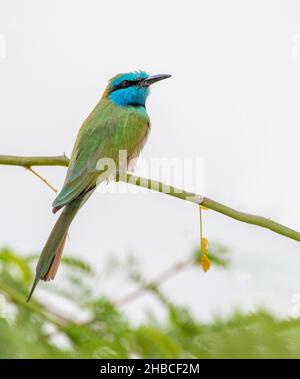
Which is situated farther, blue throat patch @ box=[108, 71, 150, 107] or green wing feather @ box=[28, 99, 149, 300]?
blue throat patch @ box=[108, 71, 150, 107]

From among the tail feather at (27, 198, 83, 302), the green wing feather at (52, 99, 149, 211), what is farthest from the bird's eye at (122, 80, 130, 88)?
the tail feather at (27, 198, 83, 302)

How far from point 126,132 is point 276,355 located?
2435 mm

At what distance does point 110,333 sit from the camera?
1089mm

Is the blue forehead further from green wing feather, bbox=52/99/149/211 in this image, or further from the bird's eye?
green wing feather, bbox=52/99/149/211

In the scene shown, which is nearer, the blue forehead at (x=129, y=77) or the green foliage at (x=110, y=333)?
the green foliage at (x=110, y=333)

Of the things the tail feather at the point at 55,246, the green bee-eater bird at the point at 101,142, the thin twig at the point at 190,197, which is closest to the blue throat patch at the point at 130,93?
the green bee-eater bird at the point at 101,142

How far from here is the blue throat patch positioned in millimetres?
3533

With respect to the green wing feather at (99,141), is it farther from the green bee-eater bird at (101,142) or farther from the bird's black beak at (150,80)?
the bird's black beak at (150,80)

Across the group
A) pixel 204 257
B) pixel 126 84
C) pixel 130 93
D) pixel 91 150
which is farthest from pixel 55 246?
pixel 126 84

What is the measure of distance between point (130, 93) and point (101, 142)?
29.8 inches

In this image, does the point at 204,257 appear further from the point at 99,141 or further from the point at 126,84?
the point at 126,84

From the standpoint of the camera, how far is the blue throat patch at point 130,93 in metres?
3.53
